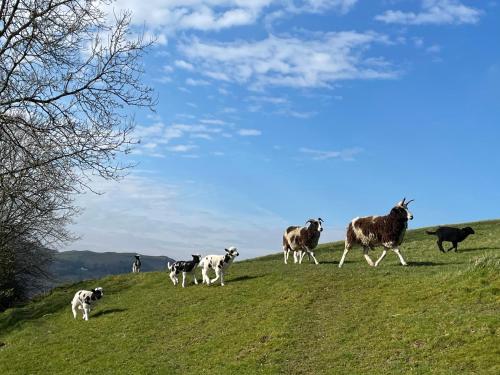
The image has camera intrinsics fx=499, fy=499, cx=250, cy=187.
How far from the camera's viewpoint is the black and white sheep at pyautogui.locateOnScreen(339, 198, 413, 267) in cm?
2620

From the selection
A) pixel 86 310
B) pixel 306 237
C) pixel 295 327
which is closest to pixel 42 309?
pixel 86 310

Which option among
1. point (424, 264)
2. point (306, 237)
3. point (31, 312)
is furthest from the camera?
point (31, 312)

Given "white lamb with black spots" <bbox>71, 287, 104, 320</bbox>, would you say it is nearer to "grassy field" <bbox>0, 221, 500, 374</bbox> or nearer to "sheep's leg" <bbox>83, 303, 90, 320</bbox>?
"sheep's leg" <bbox>83, 303, 90, 320</bbox>

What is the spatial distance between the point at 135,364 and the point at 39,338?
1111 centimetres

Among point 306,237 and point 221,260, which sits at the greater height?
point 306,237

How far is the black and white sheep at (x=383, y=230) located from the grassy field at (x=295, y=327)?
58.4 inches

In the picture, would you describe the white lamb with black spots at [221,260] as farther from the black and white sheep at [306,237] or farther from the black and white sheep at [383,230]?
the black and white sheep at [383,230]

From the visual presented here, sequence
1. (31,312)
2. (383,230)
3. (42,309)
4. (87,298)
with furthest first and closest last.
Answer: (31,312) < (42,309) < (87,298) < (383,230)

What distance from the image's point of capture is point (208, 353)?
18453mm

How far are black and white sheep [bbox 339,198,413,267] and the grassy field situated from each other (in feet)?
4.87

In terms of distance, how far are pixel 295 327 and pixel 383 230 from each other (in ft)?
31.4

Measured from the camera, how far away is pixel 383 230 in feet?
86.7

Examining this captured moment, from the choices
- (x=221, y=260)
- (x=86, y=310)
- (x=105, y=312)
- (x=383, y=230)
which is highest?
(x=383, y=230)

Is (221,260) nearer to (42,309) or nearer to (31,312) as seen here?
(42,309)
